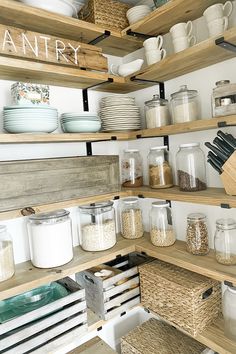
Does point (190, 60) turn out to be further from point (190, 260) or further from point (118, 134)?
point (190, 260)

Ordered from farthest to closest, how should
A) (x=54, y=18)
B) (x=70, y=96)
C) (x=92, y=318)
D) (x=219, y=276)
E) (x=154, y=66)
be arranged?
1. (x=70, y=96)
2. (x=92, y=318)
3. (x=154, y=66)
4. (x=54, y=18)
5. (x=219, y=276)

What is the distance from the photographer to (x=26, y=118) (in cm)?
111

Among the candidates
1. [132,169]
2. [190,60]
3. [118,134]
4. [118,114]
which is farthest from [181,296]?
[190,60]

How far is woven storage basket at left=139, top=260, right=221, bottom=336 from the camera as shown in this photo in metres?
1.25

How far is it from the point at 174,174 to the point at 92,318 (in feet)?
2.96

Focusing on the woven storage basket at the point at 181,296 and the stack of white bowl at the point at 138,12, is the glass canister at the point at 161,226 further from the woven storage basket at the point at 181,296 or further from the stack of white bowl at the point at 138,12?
the stack of white bowl at the point at 138,12

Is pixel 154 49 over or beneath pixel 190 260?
over

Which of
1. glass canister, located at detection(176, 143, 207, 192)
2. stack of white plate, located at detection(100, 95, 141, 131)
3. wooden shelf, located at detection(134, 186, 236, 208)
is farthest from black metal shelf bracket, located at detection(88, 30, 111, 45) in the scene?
wooden shelf, located at detection(134, 186, 236, 208)

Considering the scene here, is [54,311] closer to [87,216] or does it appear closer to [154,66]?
[87,216]

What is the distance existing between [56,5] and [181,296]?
1477 millimetres

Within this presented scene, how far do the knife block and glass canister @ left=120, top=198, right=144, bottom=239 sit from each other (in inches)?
24.6

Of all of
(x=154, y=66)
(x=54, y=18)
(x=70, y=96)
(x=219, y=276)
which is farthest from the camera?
(x=70, y=96)

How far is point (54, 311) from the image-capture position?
1.23 metres

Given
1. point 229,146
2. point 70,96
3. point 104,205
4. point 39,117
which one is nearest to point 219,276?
point 229,146
